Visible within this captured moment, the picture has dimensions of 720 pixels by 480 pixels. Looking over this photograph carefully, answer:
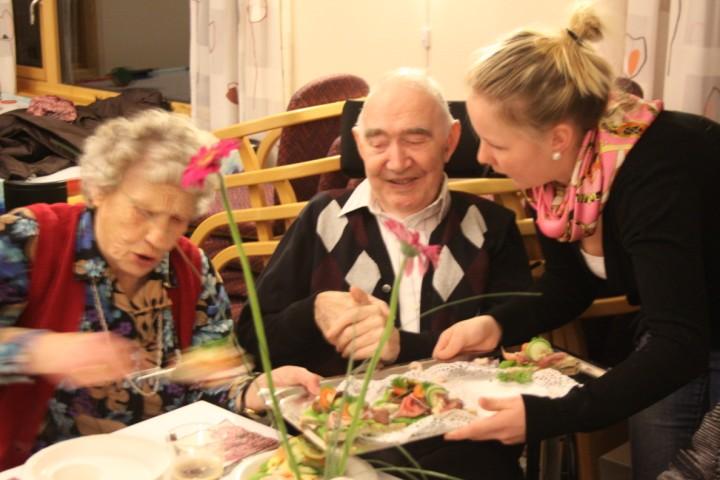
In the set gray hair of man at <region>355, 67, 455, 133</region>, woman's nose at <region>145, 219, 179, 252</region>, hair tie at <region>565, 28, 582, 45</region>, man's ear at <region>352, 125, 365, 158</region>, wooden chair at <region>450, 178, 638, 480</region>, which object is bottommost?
wooden chair at <region>450, 178, 638, 480</region>

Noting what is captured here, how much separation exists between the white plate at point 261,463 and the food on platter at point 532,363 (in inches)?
17.9

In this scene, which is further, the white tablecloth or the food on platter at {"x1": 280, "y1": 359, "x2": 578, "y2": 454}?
the white tablecloth

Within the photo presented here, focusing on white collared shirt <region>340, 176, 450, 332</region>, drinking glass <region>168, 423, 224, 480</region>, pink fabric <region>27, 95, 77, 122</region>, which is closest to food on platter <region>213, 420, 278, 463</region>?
drinking glass <region>168, 423, 224, 480</region>

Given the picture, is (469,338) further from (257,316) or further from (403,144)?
(257,316)

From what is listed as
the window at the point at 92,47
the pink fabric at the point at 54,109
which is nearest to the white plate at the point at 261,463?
the pink fabric at the point at 54,109

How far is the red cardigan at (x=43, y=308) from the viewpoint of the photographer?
1.56 m

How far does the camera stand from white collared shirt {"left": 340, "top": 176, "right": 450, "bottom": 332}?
1.96 metres

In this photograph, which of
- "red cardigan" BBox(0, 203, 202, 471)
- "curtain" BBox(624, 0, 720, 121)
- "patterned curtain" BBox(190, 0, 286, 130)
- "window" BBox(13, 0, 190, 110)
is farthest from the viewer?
"window" BBox(13, 0, 190, 110)

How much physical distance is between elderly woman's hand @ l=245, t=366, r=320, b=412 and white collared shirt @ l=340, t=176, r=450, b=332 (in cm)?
45

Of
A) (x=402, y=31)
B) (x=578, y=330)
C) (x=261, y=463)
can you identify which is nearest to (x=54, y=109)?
(x=402, y=31)

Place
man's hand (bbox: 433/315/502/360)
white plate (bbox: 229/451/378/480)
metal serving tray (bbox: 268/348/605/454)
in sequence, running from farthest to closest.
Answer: man's hand (bbox: 433/315/502/360)
metal serving tray (bbox: 268/348/605/454)
white plate (bbox: 229/451/378/480)

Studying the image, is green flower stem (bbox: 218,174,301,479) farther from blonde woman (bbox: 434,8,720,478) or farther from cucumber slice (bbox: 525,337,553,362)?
cucumber slice (bbox: 525,337,553,362)

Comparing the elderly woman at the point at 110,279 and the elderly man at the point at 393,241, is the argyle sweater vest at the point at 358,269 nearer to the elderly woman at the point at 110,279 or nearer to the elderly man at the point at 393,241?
the elderly man at the point at 393,241

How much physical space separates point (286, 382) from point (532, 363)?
0.46 m
